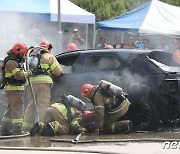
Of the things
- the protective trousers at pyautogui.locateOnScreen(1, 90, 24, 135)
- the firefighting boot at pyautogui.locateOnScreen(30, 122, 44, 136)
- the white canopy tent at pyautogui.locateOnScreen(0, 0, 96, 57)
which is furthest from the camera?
the white canopy tent at pyautogui.locateOnScreen(0, 0, 96, 57)

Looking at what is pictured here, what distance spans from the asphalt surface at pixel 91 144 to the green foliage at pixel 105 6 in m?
20.5

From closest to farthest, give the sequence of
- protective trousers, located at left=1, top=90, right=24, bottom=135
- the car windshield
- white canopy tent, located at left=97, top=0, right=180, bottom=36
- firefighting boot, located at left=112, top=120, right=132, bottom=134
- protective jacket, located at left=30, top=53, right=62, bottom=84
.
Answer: firefighting boot, located at left=112, top=120, right=132, bottom=134 < protective trousers, located at left=1, top=90, right=24, bottom=135 < the car windshield < protective jacket, located at left=30, top=53, right=62, bottom=84 < white canopy tent, located at left=97, top=0, right=180, bottom=36

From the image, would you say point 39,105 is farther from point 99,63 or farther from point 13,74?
point 99,63

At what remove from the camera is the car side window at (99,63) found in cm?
946

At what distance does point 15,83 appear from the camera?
8.93 metres

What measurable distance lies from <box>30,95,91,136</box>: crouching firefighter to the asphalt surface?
0.73 ft

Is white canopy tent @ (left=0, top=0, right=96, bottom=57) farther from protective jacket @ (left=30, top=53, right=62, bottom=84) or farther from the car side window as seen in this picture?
protective jacket @ (left=30, top=53, right=62, bottom=84)

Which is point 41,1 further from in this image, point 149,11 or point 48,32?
point 149,11

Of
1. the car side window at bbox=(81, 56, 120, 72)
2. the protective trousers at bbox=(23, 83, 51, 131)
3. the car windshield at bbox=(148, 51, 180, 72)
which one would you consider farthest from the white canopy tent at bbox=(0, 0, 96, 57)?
the car windshield at bbox=(148, 51, 180, 72)

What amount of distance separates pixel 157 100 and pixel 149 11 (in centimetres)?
959

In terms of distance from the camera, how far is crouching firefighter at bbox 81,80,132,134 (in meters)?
8.45

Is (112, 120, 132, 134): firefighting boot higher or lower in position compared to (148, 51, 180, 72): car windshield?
lower

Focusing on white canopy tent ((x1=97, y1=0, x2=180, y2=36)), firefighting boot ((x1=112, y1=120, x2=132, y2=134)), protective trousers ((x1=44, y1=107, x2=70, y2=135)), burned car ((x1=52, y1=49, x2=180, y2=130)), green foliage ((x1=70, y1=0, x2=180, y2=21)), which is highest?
burned car ((x1=52, y1=49, x2=180, y2=130))

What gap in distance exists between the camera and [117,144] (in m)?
7.08
